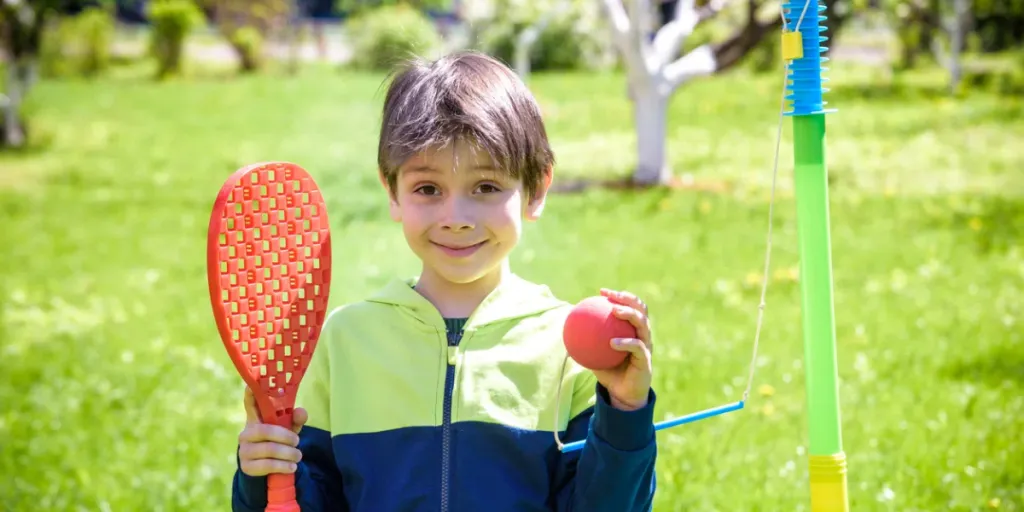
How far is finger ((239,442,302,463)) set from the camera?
6.91 feet

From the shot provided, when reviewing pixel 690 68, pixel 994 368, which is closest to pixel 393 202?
pixel 994 368

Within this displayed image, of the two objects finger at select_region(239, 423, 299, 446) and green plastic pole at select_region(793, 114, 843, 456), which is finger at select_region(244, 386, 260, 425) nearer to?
finger at select_region(239, 423, 299, 446)

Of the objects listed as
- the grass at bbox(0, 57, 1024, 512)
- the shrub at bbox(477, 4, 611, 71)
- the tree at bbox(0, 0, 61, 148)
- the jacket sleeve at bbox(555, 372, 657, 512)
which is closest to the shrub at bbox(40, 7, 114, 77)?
the shrub at bbox(477, 4, 611, 71)

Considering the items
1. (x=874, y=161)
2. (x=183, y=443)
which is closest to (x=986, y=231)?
(x=874, y=161)

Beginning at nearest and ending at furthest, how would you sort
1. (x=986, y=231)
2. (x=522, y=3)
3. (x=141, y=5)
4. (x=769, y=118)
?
(x=986, y=231)
(x=769, y=118)
(x=522, y=3)
(x=141, y=5)

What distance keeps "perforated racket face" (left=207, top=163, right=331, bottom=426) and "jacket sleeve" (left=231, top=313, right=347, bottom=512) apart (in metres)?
0.21

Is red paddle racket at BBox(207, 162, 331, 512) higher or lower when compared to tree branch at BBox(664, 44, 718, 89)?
lower

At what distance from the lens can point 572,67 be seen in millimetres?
24312

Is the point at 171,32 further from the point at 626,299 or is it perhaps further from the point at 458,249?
the point at 626,299

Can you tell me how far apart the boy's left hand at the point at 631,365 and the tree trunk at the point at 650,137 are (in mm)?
8711

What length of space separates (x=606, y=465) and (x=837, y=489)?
0.41m

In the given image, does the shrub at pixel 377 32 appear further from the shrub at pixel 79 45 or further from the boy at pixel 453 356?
the boy at pixel 453 356

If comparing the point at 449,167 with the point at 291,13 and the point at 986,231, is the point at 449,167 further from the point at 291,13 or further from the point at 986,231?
the point at 291,13

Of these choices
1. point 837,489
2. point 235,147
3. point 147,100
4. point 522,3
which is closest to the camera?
point 837,489
